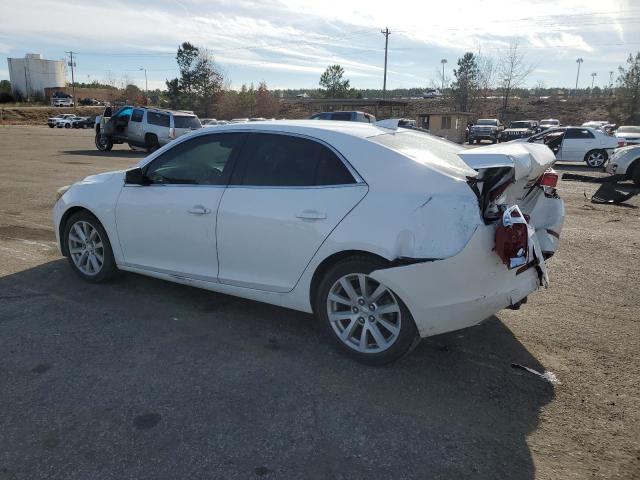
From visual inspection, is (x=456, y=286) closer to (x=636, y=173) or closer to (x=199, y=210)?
(x=199, y=210)

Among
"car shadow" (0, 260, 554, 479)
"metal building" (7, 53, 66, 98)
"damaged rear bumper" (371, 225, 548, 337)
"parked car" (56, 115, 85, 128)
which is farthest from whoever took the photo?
"metal building" (7, 53, 66, 98)

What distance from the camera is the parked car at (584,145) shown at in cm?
2019

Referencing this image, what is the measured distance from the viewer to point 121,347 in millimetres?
3861

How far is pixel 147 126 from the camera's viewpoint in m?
21.6

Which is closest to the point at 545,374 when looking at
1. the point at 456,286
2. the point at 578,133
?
the point at 456,286

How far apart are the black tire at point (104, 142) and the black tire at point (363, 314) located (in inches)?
869

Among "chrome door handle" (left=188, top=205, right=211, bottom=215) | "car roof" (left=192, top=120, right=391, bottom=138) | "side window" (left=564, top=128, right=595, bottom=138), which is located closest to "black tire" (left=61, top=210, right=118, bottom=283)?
"chrome door handle" (left=188, top=205, right=211, bottom=215)

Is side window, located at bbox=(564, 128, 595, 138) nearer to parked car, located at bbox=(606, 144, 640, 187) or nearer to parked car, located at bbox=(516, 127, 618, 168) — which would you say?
parked car, located at bbox=(516, 127, 618, 168)

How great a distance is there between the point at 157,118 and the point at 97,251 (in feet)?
58.9

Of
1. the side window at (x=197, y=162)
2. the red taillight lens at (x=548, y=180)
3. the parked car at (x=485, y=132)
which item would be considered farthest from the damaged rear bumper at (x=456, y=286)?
the parked car at (x=485, y=132)

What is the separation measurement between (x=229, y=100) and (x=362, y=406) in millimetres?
72502

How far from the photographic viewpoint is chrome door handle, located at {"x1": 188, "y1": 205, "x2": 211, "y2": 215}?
4211 mm

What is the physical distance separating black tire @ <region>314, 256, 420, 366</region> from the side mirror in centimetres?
205

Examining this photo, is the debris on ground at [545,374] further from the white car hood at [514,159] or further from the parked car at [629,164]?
the parked car at [629,164]
